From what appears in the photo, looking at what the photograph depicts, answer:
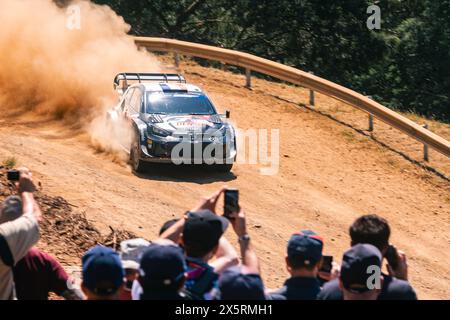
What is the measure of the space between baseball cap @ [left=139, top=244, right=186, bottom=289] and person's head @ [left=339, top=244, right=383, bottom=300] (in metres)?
1.15

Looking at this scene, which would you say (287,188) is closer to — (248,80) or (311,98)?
(311,98)

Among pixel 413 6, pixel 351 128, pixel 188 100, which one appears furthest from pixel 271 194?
pixel 413 6

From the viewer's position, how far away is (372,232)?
233 inches

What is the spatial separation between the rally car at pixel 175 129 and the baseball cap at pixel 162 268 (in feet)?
33.9

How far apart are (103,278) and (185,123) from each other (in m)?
10.7

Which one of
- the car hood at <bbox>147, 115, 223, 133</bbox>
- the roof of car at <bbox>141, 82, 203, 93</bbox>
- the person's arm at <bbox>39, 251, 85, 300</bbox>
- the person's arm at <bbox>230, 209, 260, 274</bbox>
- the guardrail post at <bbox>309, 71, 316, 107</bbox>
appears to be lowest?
the guardrail post at <bbox>309, 71, 316, 107</bbox>

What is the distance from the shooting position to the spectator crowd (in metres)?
4.98

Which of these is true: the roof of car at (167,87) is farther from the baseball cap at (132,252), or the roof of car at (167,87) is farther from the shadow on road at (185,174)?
the baseball cap at (132,252)

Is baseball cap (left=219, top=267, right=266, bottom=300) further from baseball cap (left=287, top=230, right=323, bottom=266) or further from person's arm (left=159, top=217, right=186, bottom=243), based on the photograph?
person's arm (left=159, top=217, right=186, bottom=243)

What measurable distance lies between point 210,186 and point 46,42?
10.2m

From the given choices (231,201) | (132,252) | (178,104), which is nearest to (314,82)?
(178,104)

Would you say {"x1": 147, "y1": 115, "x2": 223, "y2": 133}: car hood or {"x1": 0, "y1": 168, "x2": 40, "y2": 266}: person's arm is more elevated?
{"x1": 0, "y1": 168, "x2": 40, "y2": 266}: person's arm

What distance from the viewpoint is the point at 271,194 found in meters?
15.4

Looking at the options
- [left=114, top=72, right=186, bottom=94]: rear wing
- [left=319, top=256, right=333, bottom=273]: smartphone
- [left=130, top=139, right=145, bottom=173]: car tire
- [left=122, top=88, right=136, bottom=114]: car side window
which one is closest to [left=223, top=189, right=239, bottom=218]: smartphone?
[left=319, top=256, right=333, bottom=273]: smartphone
